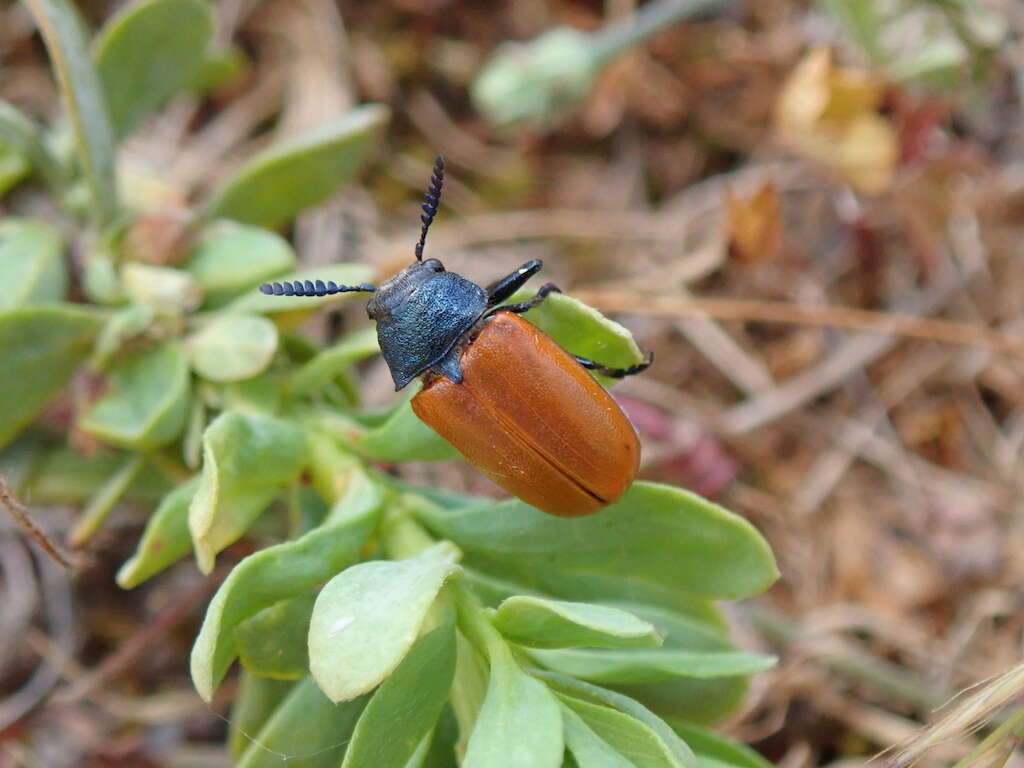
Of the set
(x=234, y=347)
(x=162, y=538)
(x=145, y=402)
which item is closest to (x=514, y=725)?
(x=162, y=538)

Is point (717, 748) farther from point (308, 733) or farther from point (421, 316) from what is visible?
point (421, 316)

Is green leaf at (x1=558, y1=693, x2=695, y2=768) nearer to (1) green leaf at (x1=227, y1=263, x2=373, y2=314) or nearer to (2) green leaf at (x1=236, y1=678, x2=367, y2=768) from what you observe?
(2) green leaf at (x1=236, y1=678, x2=367, y2=768)

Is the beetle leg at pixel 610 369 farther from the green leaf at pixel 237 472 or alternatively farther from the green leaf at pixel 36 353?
the green leaf at pixel 36 353

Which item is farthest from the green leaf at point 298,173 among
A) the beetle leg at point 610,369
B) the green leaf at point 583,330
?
the beetle leg at point 610,369

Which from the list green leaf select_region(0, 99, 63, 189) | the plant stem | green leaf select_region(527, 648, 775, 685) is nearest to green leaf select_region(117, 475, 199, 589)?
green leaf select_region(527, 648, 775, 685)

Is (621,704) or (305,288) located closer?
(621,704)

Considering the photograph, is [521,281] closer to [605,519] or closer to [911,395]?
[605,519]
